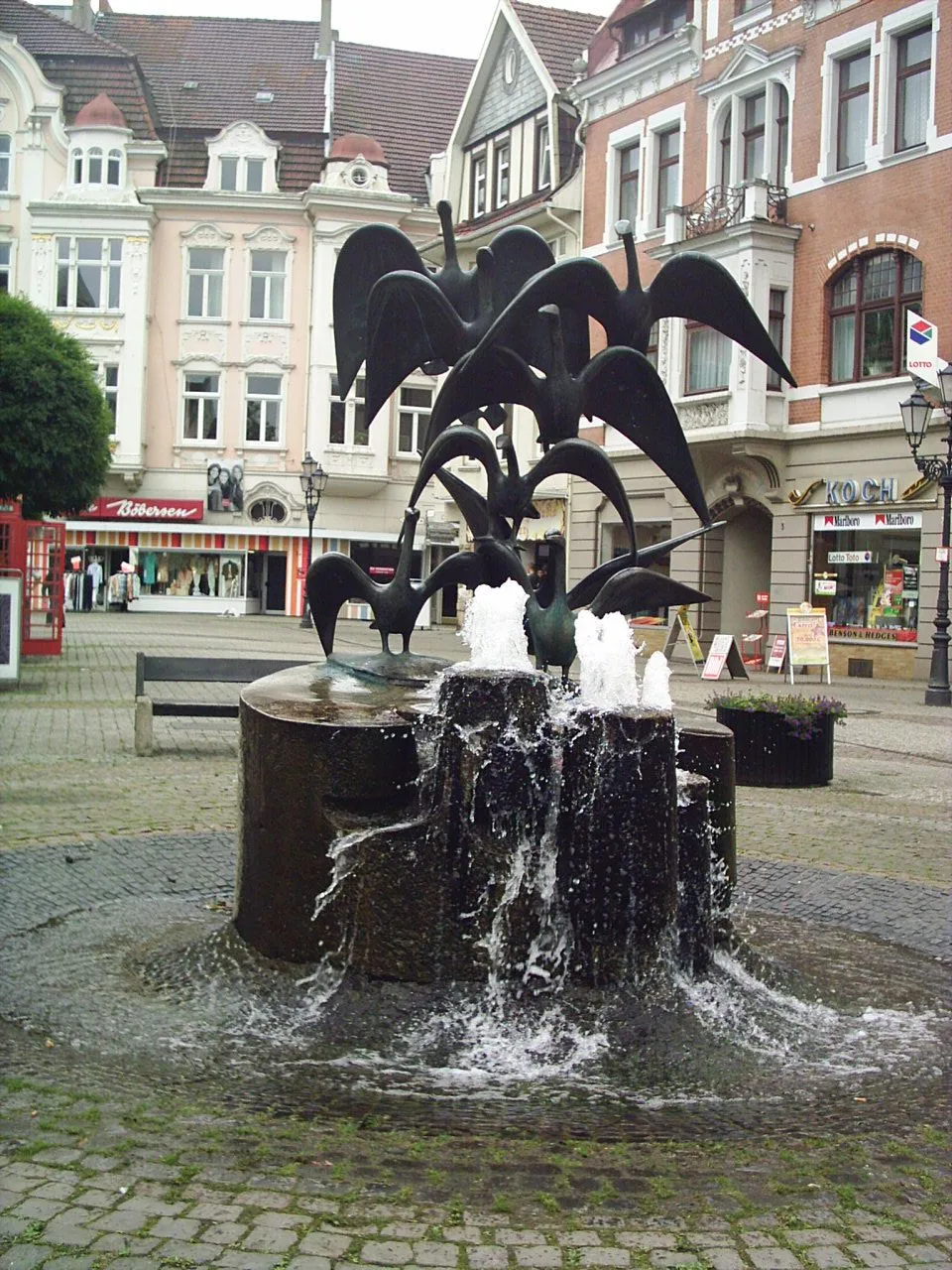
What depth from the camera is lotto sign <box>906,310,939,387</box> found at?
24.0 m

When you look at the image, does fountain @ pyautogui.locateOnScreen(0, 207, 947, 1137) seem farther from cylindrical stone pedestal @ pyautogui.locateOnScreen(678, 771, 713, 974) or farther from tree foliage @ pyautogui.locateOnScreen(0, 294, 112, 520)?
tree foliage @ pyautogui.locateOnScreen(0, 294, 112, 520)

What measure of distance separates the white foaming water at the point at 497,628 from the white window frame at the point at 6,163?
4672 cm

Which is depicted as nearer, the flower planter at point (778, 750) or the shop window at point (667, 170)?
the flower planter at point (778, 750)

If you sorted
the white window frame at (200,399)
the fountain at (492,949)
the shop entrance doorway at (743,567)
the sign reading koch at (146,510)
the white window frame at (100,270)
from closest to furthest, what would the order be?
1. the fountain at (492,949)
2. the shop entrance doorway at (743,567)
3. the white window frame at (100,270)
4. the sign reading koch at (146,510)
5. the white window frame at (200,399)

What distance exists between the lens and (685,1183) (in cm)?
400

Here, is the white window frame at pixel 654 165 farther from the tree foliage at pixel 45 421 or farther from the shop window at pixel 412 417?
the shop window at pixel 412 417

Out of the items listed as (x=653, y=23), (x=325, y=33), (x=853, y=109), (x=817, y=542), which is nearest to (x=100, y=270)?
(x=325, y=33)

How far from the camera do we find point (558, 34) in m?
42.7

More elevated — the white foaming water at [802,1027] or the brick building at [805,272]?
the brick building at [805,272]

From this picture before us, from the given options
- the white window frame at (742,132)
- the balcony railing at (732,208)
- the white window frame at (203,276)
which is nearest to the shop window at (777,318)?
the balcony railing at (732,208)

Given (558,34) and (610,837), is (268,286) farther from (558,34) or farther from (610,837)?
(610,837)

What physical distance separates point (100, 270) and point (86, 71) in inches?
281

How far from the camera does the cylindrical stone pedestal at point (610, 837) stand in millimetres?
5504

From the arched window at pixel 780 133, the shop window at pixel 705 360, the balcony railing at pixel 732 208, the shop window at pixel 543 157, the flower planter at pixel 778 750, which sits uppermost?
the shop window at pixel 543 157
